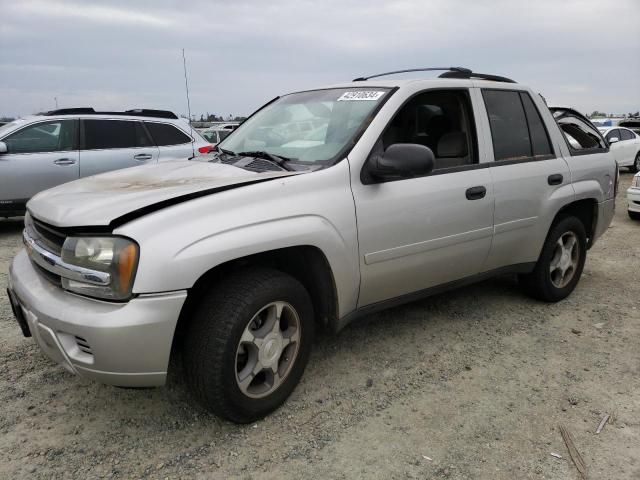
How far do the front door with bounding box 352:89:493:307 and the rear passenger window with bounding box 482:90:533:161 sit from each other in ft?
0.67

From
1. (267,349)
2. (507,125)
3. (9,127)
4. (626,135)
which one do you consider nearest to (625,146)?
(626,135)

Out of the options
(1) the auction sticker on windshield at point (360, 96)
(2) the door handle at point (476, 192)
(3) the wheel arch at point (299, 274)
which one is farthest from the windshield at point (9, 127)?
(2) the door handle at point (476, 192)

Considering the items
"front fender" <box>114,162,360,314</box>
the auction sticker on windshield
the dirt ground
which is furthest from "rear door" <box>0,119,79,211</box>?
"front fender" <box>114,162,360,314</box>

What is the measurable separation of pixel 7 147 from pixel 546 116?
21.2 ft

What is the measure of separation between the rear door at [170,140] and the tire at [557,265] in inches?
212

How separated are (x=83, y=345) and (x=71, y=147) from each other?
18.9 feet

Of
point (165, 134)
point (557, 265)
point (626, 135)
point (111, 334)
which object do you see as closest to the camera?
point (111, 334)

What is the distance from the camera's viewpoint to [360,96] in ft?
10.4

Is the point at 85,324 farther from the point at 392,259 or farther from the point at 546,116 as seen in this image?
the point at 546,116

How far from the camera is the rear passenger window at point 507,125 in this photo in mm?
3574

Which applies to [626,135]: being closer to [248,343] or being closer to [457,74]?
[457,74]

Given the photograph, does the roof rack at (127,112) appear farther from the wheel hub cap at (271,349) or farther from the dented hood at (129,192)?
the wheel hub cap at (271,349)

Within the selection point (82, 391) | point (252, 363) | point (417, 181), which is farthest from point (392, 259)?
point (82, 391)

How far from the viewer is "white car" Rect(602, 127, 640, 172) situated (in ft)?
48.2
